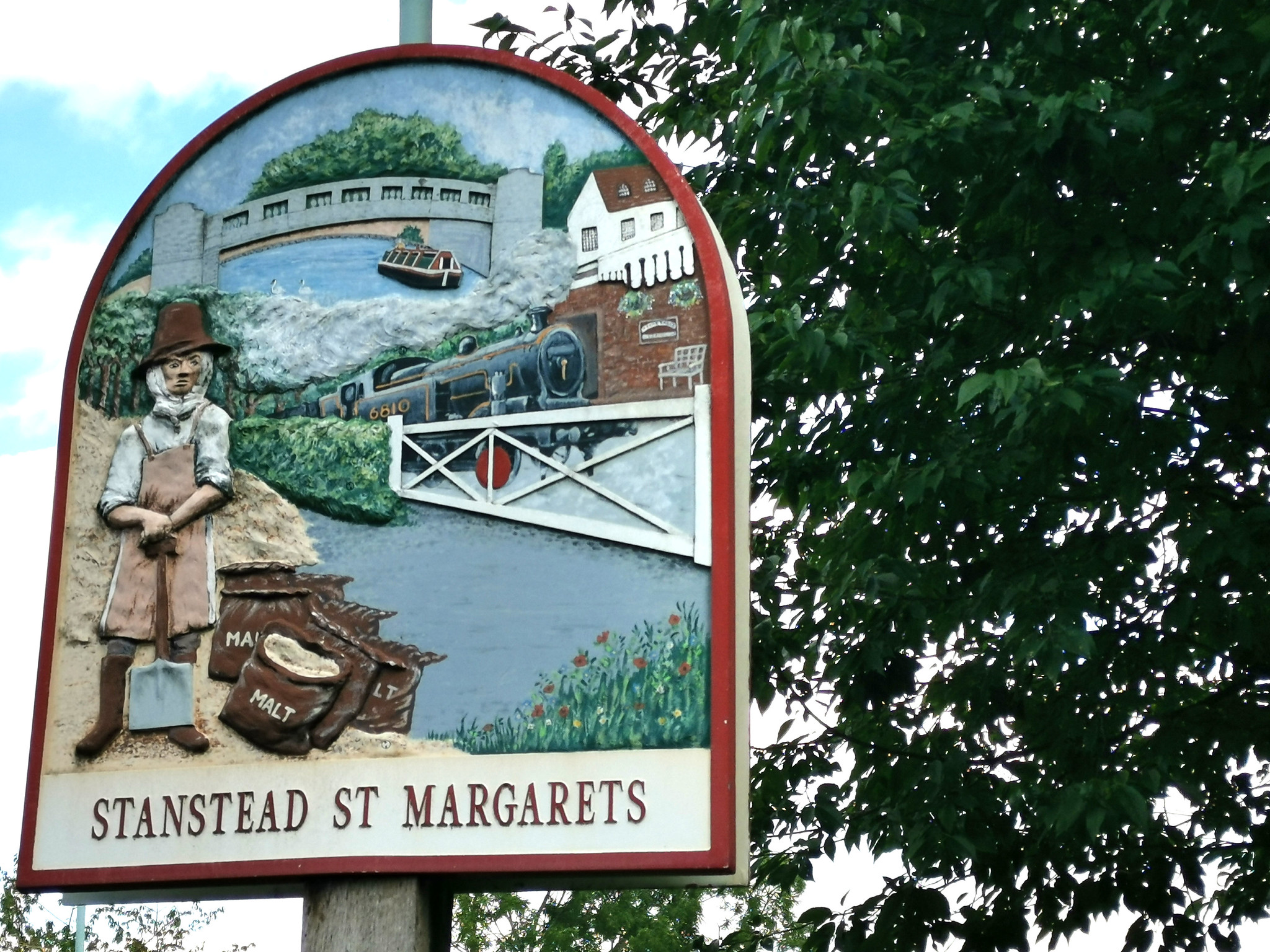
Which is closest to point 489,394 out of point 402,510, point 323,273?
point 402,510

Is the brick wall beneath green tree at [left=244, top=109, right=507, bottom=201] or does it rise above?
beneath

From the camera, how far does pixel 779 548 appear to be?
9.89m

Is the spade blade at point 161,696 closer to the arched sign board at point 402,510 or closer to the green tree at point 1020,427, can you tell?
the arched sign board at point 402,510

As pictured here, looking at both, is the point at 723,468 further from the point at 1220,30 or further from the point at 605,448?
the point at 1220,30

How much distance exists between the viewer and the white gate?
18.4 feet

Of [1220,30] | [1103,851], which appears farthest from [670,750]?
[1220,30]

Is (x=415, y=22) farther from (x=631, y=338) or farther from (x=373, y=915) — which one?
(x=373, y=915)

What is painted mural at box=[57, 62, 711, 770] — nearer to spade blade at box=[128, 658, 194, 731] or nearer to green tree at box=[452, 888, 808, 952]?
spade blade at box=[128, 658, 194, 731]

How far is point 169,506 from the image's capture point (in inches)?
243

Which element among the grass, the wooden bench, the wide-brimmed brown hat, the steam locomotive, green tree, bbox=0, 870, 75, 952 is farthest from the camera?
green tree, bbox=0, 870, 75, 952

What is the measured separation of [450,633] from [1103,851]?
369 cm

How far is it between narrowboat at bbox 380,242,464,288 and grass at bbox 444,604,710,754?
1463 mm

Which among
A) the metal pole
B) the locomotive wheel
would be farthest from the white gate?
the metal pole

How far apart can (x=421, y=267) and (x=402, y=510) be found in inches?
35.8
